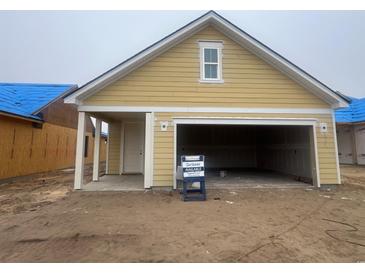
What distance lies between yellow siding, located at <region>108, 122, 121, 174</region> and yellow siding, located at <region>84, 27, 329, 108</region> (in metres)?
3.67

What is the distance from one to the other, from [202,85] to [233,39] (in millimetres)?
2161

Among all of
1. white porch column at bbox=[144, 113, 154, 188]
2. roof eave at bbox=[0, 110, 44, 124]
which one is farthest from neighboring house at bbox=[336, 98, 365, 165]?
roof eave at bbox=[0, 110, 44, 124]

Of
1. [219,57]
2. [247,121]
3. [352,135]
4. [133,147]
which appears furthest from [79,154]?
[352,135]

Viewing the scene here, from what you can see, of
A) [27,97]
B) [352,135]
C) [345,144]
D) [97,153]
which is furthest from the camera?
[345,144]

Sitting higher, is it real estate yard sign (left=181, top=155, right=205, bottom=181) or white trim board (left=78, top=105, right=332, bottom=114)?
white trim board (left=78, top=105, right=332, bottom=114)

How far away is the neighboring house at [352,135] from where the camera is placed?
49.9ft

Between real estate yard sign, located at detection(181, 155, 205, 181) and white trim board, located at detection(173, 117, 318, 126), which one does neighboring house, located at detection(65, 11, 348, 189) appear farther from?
real estate yard sign, located at detection(181, 155, 205, 181)

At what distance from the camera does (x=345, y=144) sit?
16500 mm

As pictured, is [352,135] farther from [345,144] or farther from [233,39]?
[233,39]

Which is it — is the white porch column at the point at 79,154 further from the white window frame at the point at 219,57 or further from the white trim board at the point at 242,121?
the white window frame at the point at 219,57

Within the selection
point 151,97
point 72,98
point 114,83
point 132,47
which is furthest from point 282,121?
point 132,47

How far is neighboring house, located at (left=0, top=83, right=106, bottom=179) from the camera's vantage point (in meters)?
8.93
